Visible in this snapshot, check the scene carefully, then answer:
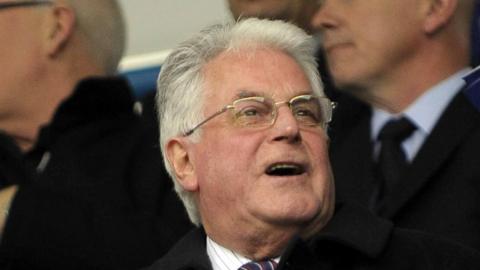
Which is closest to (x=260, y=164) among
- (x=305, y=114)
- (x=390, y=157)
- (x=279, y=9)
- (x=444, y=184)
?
(x=305, y=114)

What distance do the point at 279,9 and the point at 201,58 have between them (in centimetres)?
132

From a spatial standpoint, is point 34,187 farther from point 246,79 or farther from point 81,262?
point 246,79

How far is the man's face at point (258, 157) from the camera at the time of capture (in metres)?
4.74

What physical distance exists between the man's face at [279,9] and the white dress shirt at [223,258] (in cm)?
138

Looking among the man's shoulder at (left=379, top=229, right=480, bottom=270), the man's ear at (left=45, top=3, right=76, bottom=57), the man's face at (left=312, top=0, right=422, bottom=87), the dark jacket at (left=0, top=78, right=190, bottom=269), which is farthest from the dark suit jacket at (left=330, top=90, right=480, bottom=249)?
the man's ear at (left=45, top=3, right=76, bottom=57)

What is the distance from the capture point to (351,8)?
6.07 m

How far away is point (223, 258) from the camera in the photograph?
4.91 meters

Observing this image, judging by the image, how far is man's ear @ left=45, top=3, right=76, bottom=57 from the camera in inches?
246

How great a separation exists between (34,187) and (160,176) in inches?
16.3

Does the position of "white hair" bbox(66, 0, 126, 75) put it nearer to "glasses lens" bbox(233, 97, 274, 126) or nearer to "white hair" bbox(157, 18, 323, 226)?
"white hair" bbox(157, 18, 323, 226)

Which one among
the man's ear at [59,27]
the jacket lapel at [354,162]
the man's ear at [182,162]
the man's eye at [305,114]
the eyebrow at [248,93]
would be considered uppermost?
the eyebrow at [248,93]

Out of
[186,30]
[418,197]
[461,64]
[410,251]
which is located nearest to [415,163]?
[418,197]

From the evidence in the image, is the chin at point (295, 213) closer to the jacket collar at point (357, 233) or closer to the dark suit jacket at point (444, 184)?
the jacket collar at point (357, 233)

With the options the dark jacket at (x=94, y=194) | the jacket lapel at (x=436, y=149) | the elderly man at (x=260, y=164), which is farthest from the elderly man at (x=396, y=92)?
the elderly man at (x=260, y=164)
